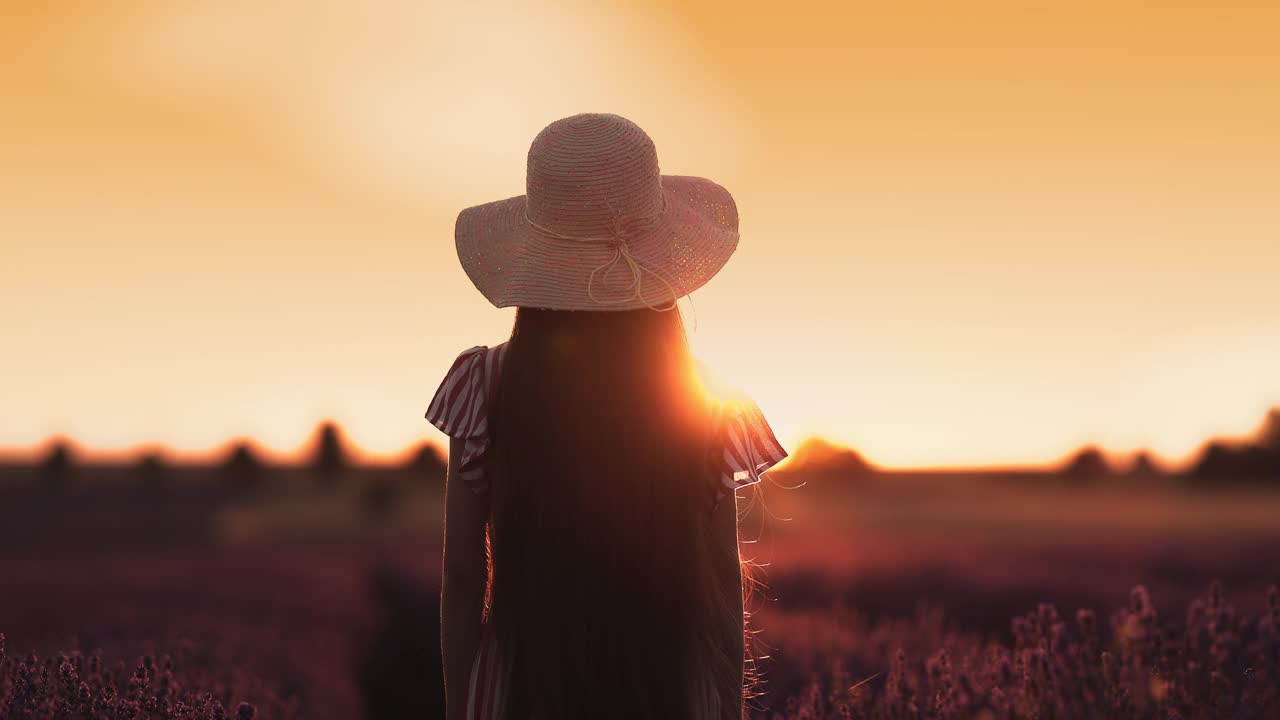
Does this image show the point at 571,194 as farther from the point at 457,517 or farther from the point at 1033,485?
the point at 1033,485

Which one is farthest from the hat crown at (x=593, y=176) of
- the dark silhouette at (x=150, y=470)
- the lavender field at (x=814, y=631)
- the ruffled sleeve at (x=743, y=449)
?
the dark silhouette at (x=150, y=470)

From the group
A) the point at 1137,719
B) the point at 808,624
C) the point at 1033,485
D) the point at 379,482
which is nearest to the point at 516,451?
the point at 1137,719

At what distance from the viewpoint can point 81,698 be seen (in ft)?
10.9

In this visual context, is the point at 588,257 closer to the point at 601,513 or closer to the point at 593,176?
the point at 593,176

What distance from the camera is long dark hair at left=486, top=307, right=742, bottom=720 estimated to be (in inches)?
78.8

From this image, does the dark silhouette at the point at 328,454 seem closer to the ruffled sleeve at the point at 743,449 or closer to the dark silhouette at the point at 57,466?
the dark silhouette at the point at 57,466

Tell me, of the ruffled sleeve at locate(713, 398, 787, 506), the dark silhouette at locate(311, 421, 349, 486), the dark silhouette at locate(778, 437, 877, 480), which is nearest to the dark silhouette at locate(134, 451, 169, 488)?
the dark silhouette at locate(311, 421, 349, 486)

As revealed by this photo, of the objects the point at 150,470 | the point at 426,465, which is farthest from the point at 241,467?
the point at 150,470

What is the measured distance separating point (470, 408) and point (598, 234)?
421mm

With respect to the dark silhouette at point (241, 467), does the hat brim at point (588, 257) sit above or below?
below

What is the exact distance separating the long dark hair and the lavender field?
0.44 meters

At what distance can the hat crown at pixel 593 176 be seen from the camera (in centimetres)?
215

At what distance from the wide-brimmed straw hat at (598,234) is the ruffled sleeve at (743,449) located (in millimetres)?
249

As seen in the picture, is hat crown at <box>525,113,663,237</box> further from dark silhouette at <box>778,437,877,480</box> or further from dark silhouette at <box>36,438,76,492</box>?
dark silhouette at <box>36,438,76,492</box>
